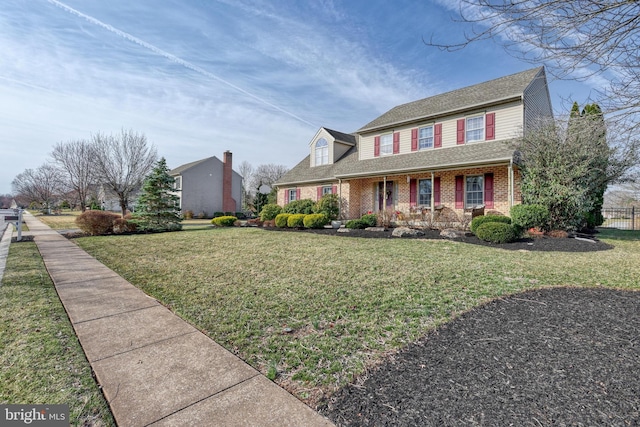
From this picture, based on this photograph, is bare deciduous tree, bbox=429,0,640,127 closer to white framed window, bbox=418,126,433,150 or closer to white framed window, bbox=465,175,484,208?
white framed window, bbox=465,175,484,208

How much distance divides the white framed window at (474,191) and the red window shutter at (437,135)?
2433 mm

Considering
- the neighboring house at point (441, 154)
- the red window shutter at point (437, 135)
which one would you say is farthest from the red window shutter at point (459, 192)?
the red window shutter at point (437, 135)

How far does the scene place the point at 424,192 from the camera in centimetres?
1572

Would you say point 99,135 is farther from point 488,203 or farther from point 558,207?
point 558,207

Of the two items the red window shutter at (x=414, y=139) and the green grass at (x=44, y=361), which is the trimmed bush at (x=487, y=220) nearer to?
the red window shutter at (x=414, y=139)

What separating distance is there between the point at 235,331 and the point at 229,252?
18.3ft

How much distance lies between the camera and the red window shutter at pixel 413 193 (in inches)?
626

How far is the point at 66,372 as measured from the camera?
2.48 meters

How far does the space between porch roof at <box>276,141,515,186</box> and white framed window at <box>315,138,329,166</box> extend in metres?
0.47

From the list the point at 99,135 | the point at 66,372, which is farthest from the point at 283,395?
the point at 99,135

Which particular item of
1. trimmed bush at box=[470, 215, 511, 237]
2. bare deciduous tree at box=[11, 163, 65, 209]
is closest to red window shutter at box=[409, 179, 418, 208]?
trimmed bush at box=[470, 215, 511, 237]

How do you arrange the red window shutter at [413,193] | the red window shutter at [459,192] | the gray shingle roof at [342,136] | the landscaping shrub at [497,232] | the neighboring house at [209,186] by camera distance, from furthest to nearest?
the neighboring house at [209,186] < the gray shingle roof at [342,136] < the red window shutter at [413,193] < the red window shutter at [459,192] < the landscaping shrub at [497,232]

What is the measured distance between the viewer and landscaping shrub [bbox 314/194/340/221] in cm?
1716

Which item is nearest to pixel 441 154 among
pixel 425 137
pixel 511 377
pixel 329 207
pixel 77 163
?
pixel 425 137
